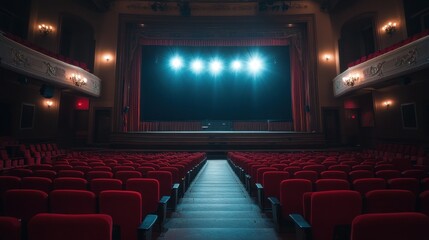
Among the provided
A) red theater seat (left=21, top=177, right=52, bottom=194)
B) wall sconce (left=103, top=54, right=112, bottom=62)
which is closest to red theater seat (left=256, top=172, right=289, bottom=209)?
red theater seat (left=21, top=177, right=52, bottom=194)

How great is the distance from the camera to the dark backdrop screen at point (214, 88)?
16203 millimetres

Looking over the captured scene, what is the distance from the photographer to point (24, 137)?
9.98 m

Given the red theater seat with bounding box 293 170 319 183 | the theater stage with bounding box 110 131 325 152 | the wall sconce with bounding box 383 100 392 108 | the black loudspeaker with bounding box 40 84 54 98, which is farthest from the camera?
the theater stage with bounding box 110 131 325 152

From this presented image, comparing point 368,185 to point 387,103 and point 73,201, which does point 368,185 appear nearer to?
point 73,201

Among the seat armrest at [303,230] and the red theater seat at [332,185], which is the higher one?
the red theater seat at [332,185]

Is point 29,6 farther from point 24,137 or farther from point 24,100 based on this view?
point 24,137

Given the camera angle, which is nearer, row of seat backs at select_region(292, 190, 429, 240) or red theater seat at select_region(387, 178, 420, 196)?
row of seat backs at select_region(292, 190, 429, 240)

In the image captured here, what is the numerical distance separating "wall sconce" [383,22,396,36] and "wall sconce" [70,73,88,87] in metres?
14.5

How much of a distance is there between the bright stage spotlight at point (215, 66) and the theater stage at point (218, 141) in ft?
19.8

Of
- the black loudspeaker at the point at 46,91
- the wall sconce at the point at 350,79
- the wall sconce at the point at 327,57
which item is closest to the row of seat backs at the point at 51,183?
the black loudspeaker at the point at 46,91

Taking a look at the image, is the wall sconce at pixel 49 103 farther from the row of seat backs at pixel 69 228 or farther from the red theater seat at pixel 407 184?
the red theater seat at pixel 407 184

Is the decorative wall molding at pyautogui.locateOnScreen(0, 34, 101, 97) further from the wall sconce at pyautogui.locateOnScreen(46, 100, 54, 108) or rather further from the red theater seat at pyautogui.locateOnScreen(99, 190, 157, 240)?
the red theater seat at pyautogui.locateOnScreen(99, 190, 157, 240)

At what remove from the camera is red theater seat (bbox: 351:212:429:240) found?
1213 millimetres

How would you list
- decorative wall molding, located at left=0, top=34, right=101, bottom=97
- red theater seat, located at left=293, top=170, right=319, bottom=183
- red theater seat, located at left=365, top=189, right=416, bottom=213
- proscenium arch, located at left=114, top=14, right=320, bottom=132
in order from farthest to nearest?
proscenium arch, located at left=114, top=14, right=320, bottom=132 → decorative wall molding, located at left=0, top=34, right=101, bottom=97 → red theater seat, located at left=293, top=170, right=319, bottom=183 → red theater seat, located at left=365, top=189, right=416, bottom=213
